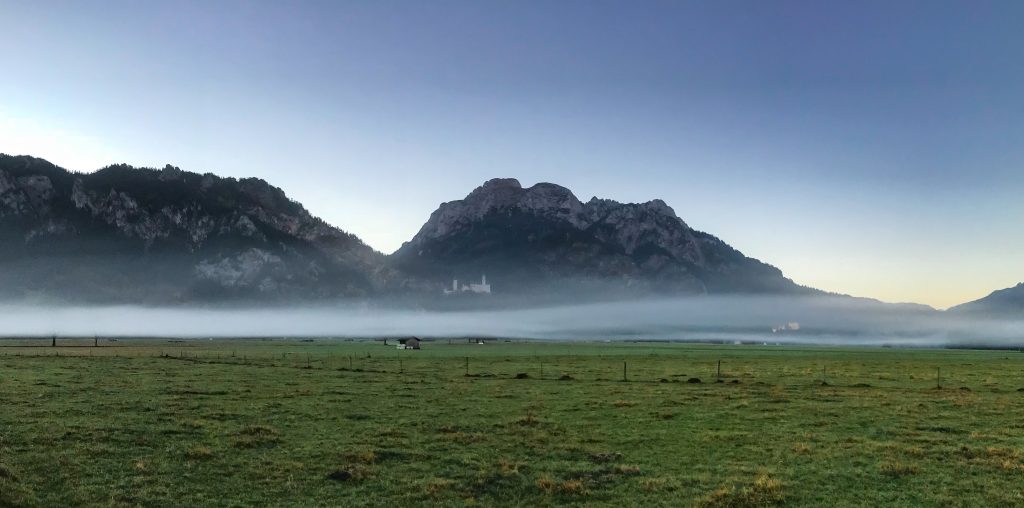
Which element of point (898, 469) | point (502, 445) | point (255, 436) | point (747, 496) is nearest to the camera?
point (747, 496)

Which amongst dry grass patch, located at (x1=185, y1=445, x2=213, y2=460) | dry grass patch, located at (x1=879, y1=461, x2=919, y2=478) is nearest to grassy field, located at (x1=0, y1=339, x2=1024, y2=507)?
dry grass patch, located at (x1=879, y1=461, x2=919, y2=478)

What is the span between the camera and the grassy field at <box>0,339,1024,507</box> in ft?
73.8

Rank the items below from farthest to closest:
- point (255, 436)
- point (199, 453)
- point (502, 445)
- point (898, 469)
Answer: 1. point (255, 436)
2. point (502, 445)
3. point (199, 453)
4. point (898, 469)

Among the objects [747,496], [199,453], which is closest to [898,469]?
[747,496]

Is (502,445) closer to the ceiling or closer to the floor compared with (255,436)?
closer to the floor

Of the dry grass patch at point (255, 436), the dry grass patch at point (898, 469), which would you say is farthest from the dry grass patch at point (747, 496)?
the dry grass patch at point (255, 436)

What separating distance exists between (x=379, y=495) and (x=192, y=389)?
35755 millimetres

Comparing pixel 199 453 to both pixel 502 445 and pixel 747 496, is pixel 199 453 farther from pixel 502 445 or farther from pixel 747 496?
pixel 747 496

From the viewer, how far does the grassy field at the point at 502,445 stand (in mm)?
22484

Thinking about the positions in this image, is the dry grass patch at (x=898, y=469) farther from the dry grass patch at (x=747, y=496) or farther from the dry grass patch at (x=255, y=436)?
the dry grass patch at (x=255, y=436)

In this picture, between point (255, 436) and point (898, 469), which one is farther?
point (255, 436)

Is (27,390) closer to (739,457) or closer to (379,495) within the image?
(379,495)

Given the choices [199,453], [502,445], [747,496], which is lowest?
[502,445]

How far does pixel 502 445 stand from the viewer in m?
30.5
